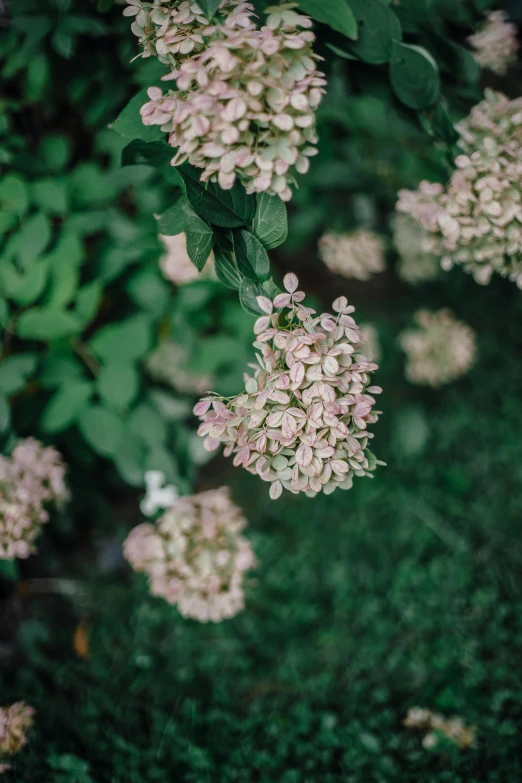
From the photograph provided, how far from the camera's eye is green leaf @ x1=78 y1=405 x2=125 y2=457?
4.99 feet

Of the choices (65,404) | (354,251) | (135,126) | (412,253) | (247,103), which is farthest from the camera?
(412,253)

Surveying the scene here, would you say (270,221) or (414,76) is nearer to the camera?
(270,221)

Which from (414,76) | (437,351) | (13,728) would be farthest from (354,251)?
(13,728)

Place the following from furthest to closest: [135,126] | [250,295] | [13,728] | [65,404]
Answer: [65,404]
[13,728]
[135,126]
[250,295]

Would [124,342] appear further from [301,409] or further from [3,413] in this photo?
[301,409]

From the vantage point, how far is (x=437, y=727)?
4.74 feet

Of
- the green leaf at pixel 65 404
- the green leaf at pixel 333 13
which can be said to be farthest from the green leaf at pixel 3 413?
the green leaf at pixel 333 13

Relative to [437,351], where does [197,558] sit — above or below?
below

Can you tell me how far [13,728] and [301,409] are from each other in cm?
105

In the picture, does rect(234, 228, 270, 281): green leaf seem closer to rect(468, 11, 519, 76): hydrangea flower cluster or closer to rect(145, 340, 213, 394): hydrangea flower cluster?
rect(145, 340, 213, 394): hydrangea flower cluster

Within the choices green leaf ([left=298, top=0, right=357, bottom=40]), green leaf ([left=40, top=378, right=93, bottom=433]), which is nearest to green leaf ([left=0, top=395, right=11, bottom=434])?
green leaf ([left=40, top=378, right=93, bottom=433])

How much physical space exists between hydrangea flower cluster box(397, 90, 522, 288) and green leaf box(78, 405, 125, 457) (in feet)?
3.11

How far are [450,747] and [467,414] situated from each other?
1410mm

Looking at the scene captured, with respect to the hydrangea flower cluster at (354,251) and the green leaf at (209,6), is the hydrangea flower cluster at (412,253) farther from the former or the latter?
the green leaf at (209,6)
